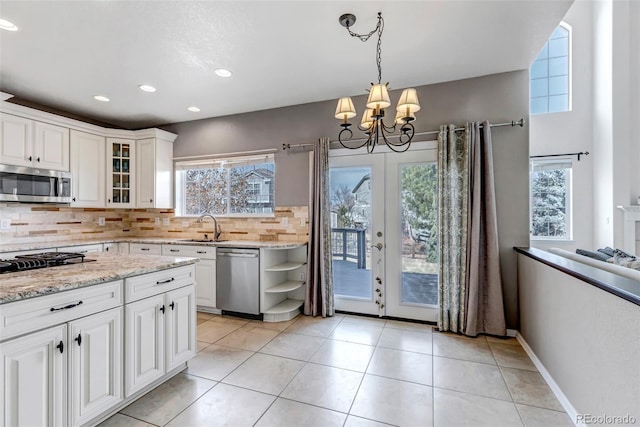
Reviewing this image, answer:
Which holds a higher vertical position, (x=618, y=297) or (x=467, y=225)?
(x=467, y=225)

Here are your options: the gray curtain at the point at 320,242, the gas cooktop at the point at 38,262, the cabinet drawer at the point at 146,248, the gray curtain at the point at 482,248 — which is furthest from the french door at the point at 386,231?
the gas cooktop at the point at 38,262

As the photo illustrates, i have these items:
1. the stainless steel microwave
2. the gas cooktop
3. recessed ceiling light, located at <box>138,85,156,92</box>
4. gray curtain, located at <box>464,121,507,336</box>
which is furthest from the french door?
the stainless steel microwave

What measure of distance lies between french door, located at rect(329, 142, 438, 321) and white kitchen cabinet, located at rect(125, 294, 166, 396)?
2106mm

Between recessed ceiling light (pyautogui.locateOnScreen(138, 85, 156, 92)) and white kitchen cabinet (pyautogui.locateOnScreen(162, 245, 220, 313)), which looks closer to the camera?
recessed ceiling light (pyautogui.locateOnScreen(138, 85, 156, 92))

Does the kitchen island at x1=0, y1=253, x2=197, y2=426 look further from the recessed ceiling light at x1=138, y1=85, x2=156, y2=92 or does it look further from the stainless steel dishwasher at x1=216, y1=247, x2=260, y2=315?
the recessed ceiling light at x1=138, y1=85, x2=156, y2=92

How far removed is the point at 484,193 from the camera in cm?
305

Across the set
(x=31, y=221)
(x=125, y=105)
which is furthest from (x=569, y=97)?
(x=31, y=221)

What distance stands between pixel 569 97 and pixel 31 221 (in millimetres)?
8105

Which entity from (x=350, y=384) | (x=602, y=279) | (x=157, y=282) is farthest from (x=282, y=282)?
(x=602, y=279)

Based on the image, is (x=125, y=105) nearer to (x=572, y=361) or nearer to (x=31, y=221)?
(x=31, y=221)

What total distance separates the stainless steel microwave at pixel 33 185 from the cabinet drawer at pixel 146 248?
96 cm

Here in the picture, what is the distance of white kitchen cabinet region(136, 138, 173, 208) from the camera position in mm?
4395

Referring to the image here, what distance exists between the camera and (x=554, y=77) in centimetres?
497

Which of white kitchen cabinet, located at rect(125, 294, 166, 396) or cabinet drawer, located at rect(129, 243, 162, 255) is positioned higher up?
cabinet drawer, located at rect(129, 243, 162, 255)
